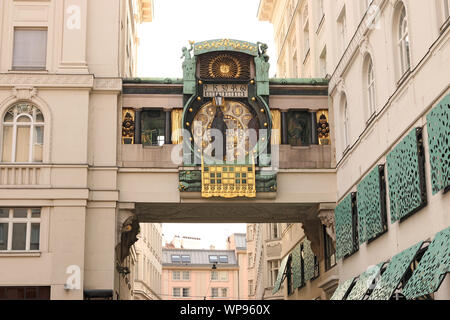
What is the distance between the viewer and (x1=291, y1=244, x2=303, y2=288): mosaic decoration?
38.9 meters

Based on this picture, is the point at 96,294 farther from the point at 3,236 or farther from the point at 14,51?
the point at 14,51

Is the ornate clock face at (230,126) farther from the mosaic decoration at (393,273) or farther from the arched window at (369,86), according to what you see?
the mosaic decoration at (393,273)

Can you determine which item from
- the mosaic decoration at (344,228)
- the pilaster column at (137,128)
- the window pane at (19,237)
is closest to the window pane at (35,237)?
the window pane at (19,237)

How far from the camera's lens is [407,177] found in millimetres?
21328

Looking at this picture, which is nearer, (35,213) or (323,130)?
(35,213)

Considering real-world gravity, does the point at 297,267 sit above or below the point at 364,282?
above

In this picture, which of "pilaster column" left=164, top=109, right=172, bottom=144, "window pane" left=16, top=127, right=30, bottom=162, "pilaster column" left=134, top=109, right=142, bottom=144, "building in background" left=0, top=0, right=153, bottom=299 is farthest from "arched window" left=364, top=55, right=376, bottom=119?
"window pane" left=16, top=127, right=30, bottom=162

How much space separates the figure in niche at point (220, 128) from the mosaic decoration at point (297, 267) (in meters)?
9.77

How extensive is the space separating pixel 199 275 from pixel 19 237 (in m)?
73.5

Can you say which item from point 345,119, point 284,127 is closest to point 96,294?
point 284,127

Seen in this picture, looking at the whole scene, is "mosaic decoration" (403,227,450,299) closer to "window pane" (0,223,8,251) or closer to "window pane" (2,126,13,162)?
"window pane" (0,223,8,251)

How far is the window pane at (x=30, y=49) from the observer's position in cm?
3120

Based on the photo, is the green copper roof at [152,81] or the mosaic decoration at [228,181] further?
the green copper roof at [152,81]

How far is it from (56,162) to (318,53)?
1211 centimetres
